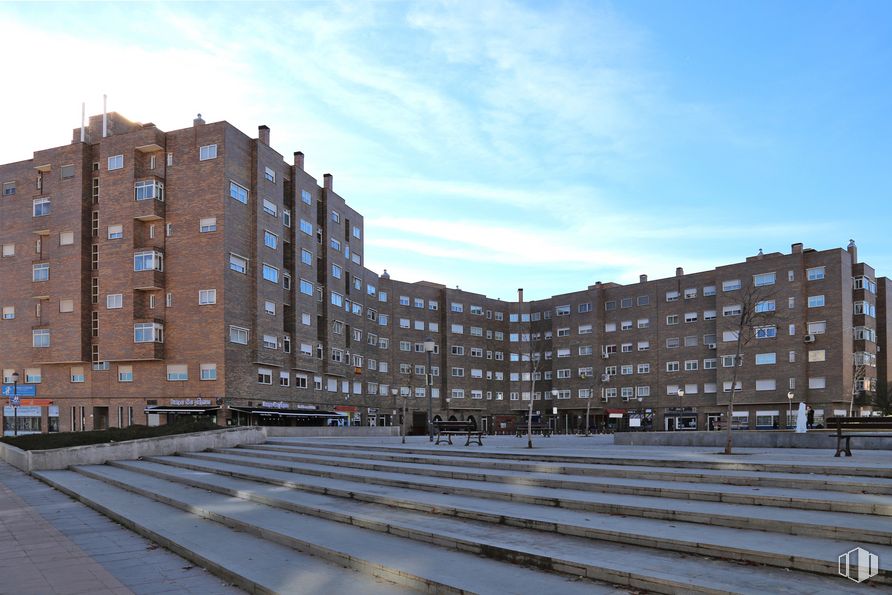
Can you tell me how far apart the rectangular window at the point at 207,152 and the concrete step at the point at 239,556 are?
127 feet

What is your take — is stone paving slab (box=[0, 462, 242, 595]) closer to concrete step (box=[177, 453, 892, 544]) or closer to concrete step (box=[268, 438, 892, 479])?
concrete step (box=[177, 453, 892, 544])

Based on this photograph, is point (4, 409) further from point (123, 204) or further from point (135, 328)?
point (123, 204)

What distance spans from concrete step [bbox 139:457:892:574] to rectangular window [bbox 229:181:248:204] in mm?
39516

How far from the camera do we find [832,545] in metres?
6.27

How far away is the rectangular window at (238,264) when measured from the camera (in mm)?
46812

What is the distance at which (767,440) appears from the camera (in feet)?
68.6

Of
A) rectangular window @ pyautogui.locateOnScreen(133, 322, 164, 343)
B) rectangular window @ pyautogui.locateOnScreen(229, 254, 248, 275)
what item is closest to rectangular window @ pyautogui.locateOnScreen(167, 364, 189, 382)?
rectangular window @ pyautogui.locateOnScreen(133, 322, 164, 343)

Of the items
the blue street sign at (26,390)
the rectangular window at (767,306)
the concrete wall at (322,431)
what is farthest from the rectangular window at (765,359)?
the blue street sign at (26,390)

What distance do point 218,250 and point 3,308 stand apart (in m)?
22.3

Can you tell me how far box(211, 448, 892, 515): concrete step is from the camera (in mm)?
7574

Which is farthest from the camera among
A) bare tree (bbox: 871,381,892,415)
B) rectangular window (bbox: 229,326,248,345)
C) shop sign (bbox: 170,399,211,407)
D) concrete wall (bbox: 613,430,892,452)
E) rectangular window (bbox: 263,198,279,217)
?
bare tree (bbox: 871,381,892,415)

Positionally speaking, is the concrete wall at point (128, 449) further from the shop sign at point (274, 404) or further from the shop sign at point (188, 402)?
the shop sign at point (274, 404)

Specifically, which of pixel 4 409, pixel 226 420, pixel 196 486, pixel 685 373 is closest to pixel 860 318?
pixel 685 373

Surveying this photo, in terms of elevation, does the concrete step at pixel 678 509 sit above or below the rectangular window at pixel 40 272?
below
